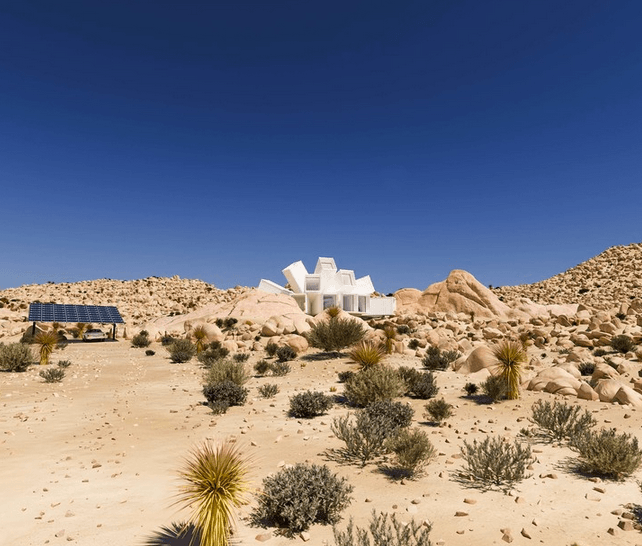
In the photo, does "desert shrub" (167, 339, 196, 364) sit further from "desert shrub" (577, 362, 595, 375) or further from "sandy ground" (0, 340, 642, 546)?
"desert shrub" (577, 362, 595, 375)

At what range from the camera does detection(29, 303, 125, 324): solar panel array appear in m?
29.5

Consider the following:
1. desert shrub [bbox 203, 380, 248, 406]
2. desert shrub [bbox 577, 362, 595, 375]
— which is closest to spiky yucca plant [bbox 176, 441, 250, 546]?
desert shrub [bbox 203, 380, 248, 406]

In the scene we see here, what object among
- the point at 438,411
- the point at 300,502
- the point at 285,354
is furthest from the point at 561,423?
the point at 285,354

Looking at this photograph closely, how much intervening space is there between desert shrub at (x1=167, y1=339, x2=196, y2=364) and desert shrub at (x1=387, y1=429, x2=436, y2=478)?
56.1 feet

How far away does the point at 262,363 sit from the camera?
1798cm

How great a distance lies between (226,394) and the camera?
40.7ft

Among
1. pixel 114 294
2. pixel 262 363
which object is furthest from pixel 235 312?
pixel 114 294

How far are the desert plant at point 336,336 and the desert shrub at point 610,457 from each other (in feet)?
45.5

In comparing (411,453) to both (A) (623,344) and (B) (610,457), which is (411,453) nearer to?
(B) (610,457)

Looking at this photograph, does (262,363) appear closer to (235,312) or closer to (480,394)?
(480,394)

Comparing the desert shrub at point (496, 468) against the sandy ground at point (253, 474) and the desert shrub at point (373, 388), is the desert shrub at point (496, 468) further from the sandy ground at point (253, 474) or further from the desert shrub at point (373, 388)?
the desert shrub at point (373, 388)

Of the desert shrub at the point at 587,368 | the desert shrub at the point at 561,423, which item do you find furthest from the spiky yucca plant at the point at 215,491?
the desert shrub at the point at 587,368

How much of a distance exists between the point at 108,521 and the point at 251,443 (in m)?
3.65

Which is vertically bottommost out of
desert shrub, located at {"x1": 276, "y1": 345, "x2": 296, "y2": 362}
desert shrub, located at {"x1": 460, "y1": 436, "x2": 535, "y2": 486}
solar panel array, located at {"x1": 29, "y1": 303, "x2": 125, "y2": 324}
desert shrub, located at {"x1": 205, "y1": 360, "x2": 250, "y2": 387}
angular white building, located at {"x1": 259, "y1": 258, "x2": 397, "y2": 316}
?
desert shrub, located at {"x1": 460, "y1": 436, "x2": 535, "y2": 486}
